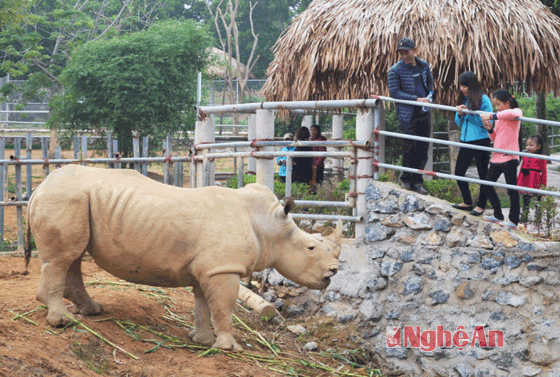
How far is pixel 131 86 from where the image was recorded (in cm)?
1506

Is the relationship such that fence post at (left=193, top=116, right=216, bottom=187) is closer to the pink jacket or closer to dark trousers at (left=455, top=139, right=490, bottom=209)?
dark trousers at (left=455, top=139, right=490, bottom=209)

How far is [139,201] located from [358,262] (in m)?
2.58

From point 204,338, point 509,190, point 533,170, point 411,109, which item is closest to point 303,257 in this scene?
point 204,338

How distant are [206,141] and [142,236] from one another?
10.2 feet

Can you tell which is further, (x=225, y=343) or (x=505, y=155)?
(x=505, y=155)

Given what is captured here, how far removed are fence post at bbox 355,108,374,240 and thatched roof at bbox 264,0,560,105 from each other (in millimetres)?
2038

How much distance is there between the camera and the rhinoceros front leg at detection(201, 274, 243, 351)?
15.7ft

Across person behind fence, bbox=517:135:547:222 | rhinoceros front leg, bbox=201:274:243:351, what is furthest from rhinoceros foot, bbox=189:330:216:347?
person behind fence, bbox=517:135:547:222

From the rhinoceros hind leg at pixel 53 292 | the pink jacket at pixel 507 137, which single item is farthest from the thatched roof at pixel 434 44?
the rhinoceros hind leg at pixel 53 292

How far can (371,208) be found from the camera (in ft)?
21.5

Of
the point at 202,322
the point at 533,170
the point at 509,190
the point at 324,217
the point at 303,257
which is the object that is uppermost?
the point at 533,170

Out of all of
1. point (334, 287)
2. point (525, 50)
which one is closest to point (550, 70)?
point (525, 50)

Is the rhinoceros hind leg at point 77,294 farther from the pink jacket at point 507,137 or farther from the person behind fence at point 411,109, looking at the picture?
the pink jacket at point 507,137

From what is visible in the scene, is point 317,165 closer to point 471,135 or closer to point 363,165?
point 363,165
